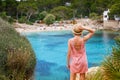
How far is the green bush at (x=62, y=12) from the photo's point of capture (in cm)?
6988

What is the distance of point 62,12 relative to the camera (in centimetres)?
7019

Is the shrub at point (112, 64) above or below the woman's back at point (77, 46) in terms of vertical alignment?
below

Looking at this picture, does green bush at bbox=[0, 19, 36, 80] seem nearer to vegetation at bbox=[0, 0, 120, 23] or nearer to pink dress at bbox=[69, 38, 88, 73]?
pink dress at bbox=[69, 38, 88, 73]

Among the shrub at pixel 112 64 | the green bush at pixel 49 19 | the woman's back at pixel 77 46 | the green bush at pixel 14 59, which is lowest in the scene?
the green bush at pixel 49 19

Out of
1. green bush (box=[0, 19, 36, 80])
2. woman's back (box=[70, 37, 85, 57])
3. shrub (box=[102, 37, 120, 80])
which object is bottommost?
green bush (box=[0, 19, 36, 80])

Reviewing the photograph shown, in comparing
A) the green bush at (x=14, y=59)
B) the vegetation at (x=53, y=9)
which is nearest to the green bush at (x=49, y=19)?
the vegetation at (x=53, y=9)

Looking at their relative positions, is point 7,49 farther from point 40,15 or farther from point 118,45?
point 40,15

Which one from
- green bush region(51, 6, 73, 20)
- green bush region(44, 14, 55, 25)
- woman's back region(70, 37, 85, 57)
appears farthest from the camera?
green bush region(51, 6, 73, 20)

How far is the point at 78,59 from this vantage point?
25.0 feet

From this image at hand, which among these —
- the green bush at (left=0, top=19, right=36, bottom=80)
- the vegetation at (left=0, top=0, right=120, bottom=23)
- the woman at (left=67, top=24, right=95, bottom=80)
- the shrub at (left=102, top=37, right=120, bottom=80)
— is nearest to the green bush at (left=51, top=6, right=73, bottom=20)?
the vegetation at (left=0, top=0, right=120, bottom=23)

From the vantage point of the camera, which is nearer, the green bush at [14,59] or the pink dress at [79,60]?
the pink dress at [79,60]

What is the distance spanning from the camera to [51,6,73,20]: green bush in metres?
69.9

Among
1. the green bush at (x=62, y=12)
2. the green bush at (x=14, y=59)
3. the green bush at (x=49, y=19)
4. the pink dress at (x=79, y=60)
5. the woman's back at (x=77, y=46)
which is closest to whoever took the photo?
the woman's back at (x=77, y=46)

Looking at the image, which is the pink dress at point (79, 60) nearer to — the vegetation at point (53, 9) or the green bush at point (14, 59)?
the green bush at point (14, 59)
